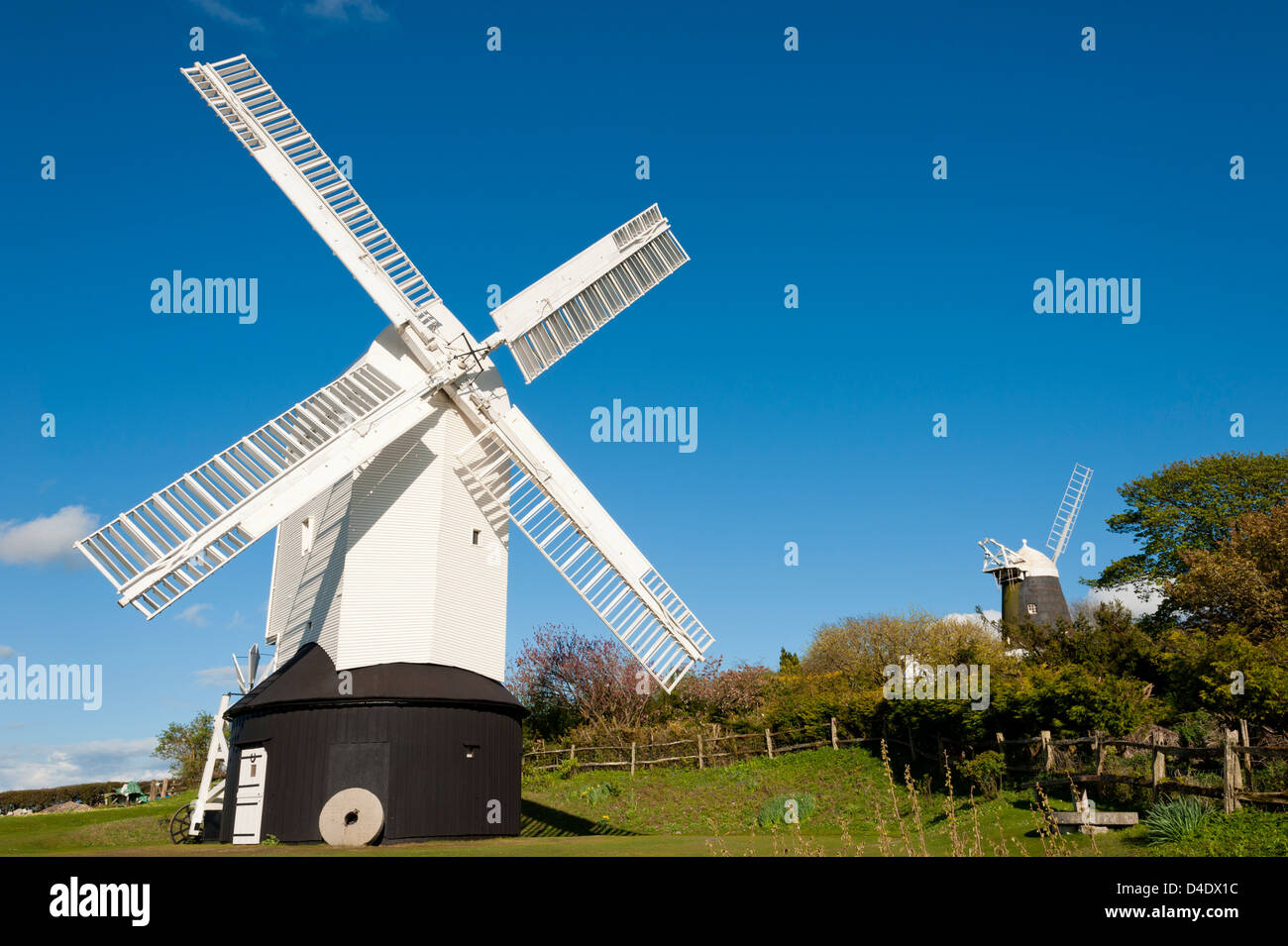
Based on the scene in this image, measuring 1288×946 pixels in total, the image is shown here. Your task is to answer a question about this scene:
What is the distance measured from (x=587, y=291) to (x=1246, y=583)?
752 inches

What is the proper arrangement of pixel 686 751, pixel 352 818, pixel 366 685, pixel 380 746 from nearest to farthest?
pixel 352 818 → pixel 380 746 → pixel 366 685 → pixel 686 751

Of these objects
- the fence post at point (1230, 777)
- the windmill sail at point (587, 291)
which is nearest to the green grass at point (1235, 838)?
the fence post at point (1230, 777)

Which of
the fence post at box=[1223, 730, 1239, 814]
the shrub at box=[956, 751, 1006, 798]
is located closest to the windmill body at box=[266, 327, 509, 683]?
the shrub at box=[956, 751, 1006, 798]

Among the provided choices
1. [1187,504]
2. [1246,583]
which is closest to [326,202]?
[1246,583]

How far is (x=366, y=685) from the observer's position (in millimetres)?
17312

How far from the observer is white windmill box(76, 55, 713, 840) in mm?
17375

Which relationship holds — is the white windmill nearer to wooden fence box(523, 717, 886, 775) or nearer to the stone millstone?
the stone millstone

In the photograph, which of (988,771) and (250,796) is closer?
(250,796)

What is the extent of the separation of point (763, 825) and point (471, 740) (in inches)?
318

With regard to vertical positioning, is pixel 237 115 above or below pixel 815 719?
above

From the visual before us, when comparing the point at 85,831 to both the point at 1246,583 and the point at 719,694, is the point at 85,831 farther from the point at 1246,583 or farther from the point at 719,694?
the point at 1246,583
